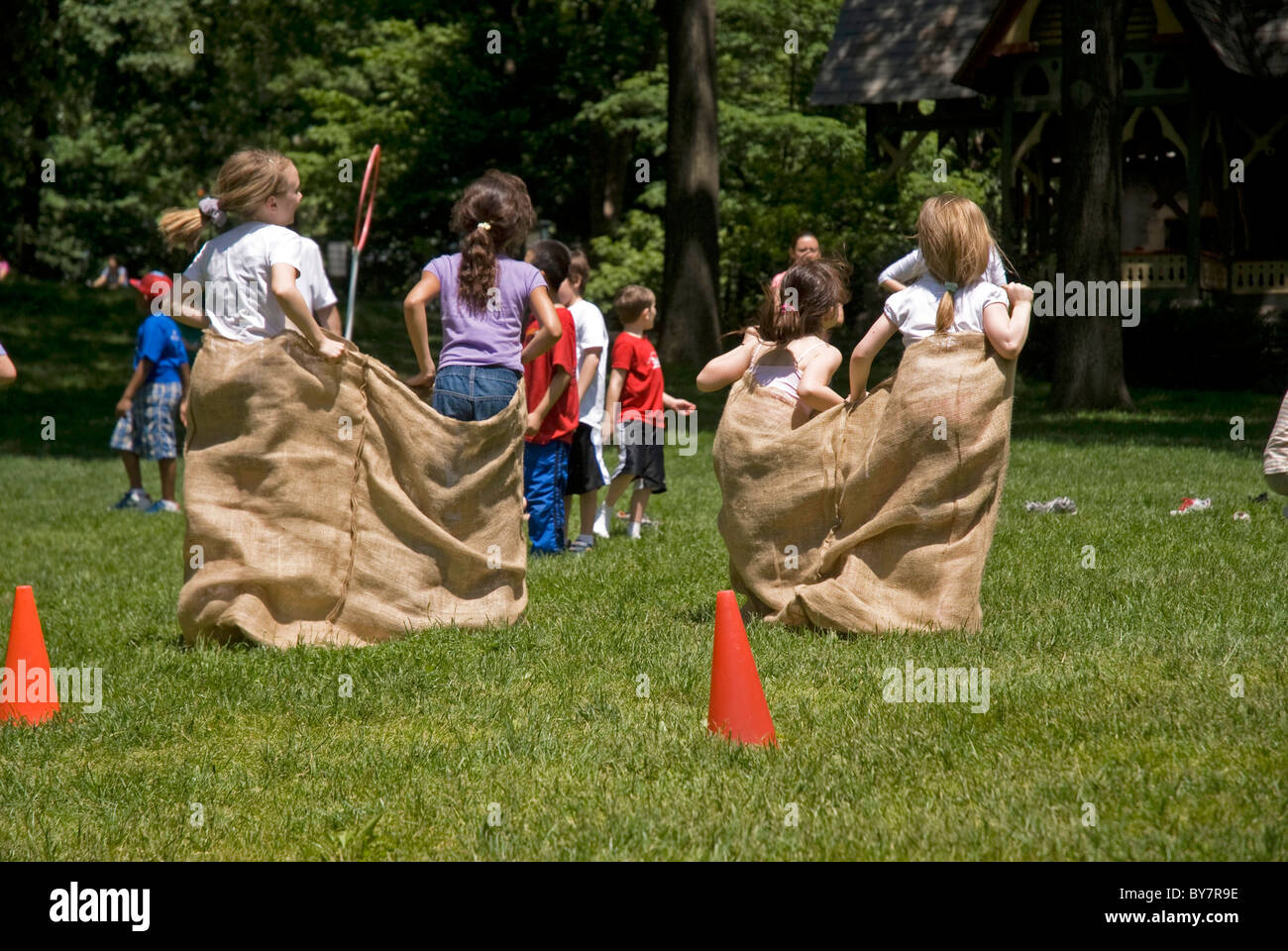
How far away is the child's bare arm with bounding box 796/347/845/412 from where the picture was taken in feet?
22.6

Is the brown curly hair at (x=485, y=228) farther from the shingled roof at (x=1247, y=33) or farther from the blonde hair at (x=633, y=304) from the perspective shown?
the shingled roof at (x=1247, y=33)

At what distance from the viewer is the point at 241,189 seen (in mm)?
6926

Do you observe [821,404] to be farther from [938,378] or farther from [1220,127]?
[1220,127]

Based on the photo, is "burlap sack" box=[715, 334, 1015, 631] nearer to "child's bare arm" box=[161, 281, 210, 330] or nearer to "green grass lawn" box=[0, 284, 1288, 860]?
"green grass lawn" box=[0, 284, 1288, 860]

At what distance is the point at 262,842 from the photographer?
443 centimetres

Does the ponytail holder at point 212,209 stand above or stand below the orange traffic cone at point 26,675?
above

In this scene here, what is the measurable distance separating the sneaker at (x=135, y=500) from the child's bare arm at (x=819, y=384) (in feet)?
29.5

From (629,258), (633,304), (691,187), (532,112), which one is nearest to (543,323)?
(633,304)

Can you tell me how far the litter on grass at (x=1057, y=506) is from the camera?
11.0 metres

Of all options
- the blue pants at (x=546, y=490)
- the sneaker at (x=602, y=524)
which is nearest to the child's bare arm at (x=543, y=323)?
the blue pants at (x=546, y=490)
